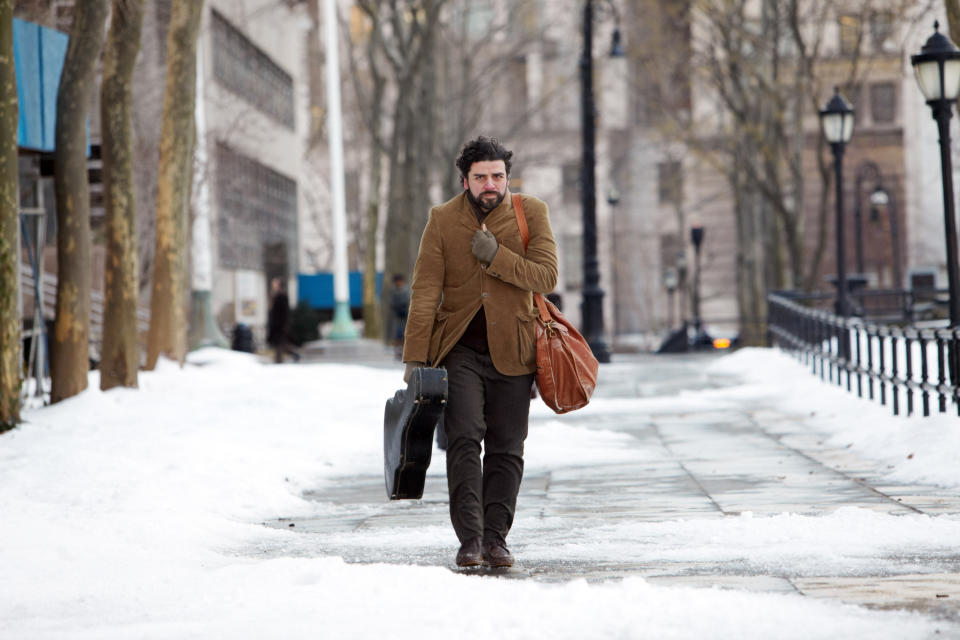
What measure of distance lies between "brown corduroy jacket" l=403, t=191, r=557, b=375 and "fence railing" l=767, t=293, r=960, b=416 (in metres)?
5.79

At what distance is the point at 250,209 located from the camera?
44.9 metres

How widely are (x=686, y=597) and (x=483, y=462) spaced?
1904 millimetres

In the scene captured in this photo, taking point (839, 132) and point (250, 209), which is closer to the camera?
point (839, 132)

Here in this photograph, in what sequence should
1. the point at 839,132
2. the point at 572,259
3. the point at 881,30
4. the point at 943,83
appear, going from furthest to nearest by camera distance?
1. the point at 572,259
2. the point at 881,30
3. the point at 839,132
4. the point at 943,83

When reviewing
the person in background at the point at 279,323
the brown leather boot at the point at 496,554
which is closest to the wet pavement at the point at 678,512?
the brown leather boot at the point at 496,554

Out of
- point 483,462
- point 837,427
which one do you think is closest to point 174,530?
point 483,462

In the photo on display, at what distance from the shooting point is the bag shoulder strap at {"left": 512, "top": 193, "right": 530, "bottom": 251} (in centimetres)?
733

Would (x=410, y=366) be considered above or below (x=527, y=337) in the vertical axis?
below

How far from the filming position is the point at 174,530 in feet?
27.8

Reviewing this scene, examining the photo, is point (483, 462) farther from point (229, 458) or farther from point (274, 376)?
point (274, 376)

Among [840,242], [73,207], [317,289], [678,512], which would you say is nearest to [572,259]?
[317,289]

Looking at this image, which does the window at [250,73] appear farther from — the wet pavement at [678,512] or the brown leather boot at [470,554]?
the brown leather boot at [470,554]

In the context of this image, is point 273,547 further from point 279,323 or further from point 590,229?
point 279,323

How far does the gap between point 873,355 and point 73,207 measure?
9.24m
